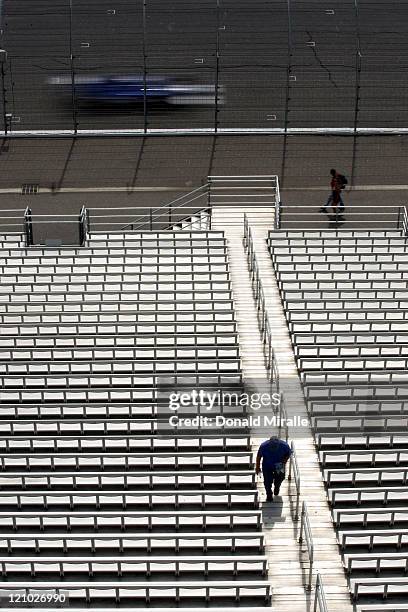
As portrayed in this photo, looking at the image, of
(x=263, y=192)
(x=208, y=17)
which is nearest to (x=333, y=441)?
(x=263, y=192)

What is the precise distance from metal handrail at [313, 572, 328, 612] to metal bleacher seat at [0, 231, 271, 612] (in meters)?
0.53

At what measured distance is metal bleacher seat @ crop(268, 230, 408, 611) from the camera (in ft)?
40.2

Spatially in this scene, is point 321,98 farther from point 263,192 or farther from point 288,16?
point 263,192

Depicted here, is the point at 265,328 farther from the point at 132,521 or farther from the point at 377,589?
the point at 377,589

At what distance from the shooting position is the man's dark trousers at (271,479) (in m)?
12.9

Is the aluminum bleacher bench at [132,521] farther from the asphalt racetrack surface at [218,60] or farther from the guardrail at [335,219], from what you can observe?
the asphalt racetrack surface at [218,60]

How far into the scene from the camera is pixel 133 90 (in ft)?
91.8

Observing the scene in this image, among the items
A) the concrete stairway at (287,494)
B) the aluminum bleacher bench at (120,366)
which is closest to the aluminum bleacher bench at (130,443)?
the concrete stairway at (287,494)

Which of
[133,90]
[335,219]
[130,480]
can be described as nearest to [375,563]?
[130,480]

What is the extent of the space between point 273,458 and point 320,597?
2225 mm

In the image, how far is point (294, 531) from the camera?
12.8 metres

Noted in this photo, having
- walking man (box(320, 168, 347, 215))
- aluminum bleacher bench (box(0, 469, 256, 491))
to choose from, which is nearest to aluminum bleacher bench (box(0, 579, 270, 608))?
aluminum bleacher bench (box(0, 469, 256, 491))

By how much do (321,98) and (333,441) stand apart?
15853mm

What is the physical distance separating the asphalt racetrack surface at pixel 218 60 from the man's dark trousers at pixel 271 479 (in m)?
16.2
